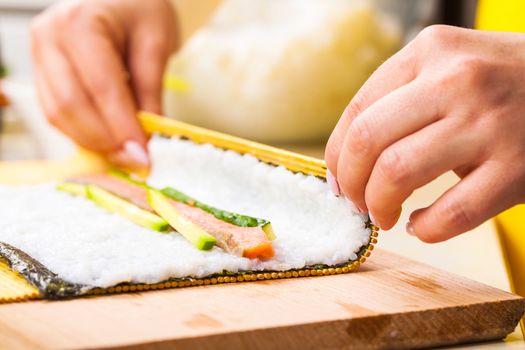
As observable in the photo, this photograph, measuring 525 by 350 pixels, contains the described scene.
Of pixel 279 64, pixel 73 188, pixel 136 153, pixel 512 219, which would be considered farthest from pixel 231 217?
pixel 279 64

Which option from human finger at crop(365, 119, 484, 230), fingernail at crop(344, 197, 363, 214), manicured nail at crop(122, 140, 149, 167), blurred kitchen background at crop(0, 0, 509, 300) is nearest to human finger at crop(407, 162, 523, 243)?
human finger at crop(365, 119, 484, 230)

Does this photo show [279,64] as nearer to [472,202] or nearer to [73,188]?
[73,188]

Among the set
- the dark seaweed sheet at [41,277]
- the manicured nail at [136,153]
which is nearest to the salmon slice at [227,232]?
the dark seaweed sheet at [41,277]

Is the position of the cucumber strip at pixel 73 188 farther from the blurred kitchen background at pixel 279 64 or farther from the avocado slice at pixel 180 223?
the blurred kitchen background at pixel 279 64

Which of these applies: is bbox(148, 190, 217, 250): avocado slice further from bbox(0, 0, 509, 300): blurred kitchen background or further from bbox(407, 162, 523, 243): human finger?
bbox(0, 0, 509, 300): blurred kitchen background

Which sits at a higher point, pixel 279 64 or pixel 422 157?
pixel 279 64
